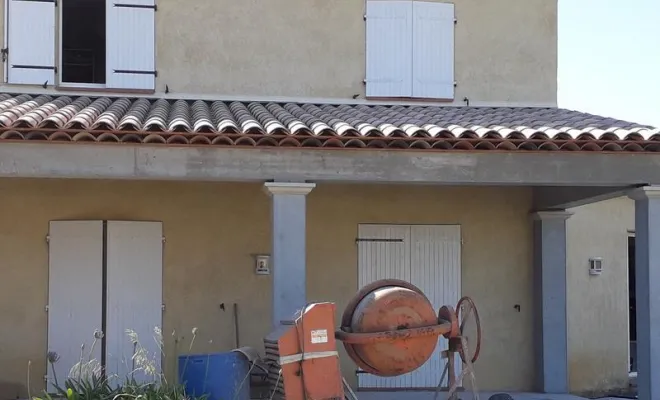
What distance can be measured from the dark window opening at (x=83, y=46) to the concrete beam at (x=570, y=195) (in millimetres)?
7342

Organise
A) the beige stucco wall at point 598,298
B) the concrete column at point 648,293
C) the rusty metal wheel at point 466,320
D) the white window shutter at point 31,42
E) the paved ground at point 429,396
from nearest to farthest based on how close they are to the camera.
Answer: the rusty metal wheel at point 466,320 < the concrete column at point 648,293 < the paved ground at point 429,396 < the white window shutter at point 31,42 < the beige stucco wall at point 598,298

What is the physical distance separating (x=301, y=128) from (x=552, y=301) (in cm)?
487

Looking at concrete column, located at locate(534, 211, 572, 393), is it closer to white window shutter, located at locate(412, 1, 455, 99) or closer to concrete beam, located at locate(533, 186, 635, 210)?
concrete beam, located at locate(533, 186, 635, 210)

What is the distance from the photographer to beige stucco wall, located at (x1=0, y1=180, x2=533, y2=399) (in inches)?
421

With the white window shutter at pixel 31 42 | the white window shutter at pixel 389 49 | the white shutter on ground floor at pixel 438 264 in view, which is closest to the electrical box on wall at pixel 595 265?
the white shutter on ground floor at pixel 438 264

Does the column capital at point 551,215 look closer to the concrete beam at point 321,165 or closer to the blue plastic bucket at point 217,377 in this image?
the concrete beam at point 321,165

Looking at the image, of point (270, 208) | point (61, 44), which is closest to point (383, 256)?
point (270, 208)

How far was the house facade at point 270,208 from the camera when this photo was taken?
420 inches

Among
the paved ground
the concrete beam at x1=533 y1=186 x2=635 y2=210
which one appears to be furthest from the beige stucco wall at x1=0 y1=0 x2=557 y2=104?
the paved ground

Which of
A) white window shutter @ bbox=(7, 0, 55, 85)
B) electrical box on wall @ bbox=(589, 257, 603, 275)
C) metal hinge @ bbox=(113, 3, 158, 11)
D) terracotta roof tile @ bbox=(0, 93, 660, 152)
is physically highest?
metal hinge @ bbox=(113, 3, 158, 11)

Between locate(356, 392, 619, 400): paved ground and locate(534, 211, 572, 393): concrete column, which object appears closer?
locate(356, 392, 619, 400): paved ground

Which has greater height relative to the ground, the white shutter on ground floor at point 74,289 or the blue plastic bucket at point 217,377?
the white shutter on ground floor at point 74,289

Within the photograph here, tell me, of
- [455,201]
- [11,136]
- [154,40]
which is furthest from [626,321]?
[11,136]

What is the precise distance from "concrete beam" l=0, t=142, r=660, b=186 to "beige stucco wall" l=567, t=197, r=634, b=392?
3460 millimetres
